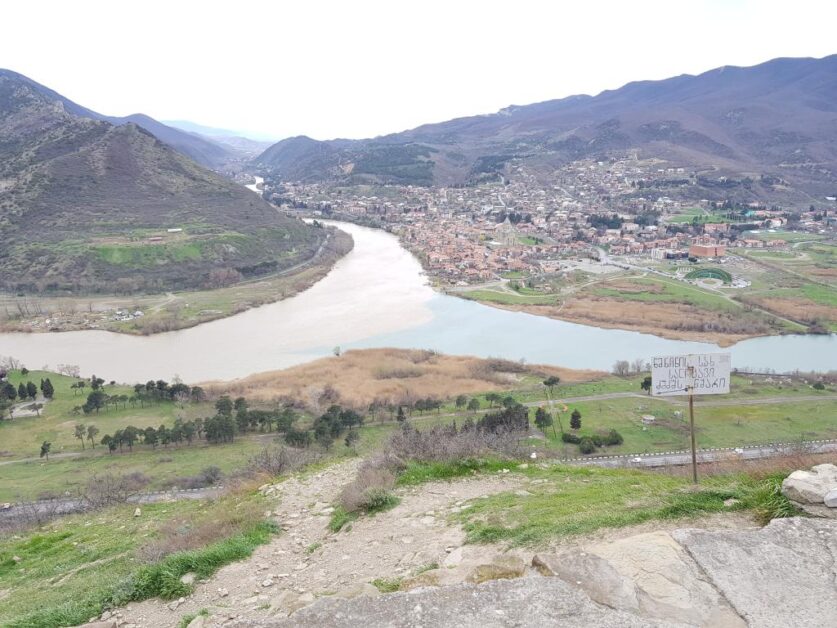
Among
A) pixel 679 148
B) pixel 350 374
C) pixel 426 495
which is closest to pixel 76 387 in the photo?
pixel 350 374

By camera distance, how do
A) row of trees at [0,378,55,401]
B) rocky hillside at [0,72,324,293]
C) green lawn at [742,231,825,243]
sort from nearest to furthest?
row of trees at [0,378,55,401] → rocky hillside at [0,72,324,293] → green lawn at [742,231,825,243]

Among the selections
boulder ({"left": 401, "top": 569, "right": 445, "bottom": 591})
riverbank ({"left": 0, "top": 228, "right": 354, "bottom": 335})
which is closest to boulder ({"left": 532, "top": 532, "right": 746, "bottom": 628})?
boulder ({"left": 401, "top": 569, "right": 445, "bottom": 591})

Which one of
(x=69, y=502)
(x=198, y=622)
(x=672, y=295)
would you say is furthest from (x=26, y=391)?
(x=672, y=295)

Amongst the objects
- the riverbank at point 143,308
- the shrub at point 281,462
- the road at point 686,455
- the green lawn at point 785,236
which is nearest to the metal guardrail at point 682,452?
the road at point 686,455

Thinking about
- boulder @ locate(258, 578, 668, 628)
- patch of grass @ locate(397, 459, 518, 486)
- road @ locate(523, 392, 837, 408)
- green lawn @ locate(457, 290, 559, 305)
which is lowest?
road @ locate(523, 392, 837, 408)

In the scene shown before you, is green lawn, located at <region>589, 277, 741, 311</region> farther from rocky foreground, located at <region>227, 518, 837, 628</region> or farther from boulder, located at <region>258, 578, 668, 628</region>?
boulder, located at <region>258, 578, 668, 628</region>

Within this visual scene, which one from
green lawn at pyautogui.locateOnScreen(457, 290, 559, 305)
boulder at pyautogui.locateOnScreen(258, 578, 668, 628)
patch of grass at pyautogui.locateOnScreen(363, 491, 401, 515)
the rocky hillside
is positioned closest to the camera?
boulder at pyautogui.locateOnScreen(258, 578, 668, 628)
